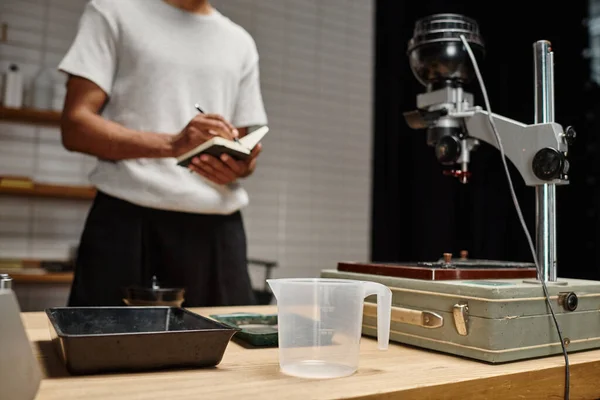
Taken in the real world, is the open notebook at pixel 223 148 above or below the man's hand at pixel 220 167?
above

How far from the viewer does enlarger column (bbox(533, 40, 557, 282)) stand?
1.01 m

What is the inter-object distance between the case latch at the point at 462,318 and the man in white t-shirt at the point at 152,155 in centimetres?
76

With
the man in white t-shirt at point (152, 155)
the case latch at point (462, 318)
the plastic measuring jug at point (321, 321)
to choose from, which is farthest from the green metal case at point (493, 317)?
the man in white t-shirt at point (152, 155)

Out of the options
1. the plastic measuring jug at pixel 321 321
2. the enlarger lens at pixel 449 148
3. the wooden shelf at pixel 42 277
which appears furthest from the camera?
the wooden shelf at pixel 42 277

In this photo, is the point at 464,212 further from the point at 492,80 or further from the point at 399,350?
the point at 399,350

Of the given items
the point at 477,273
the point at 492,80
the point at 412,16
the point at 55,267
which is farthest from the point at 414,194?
the point at 477,273

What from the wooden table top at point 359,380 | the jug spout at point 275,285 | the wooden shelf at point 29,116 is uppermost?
the wooden shelf at point 29,116

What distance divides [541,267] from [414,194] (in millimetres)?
2503

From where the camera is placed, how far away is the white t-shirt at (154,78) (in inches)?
60.2

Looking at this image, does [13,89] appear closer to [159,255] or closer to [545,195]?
[159,255]

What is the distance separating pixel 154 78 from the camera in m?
1.60

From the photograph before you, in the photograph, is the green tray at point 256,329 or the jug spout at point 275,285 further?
the green tray at point 256,329

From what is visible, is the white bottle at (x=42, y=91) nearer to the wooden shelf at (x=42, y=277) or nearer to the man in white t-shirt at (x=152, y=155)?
the wooden shelf at (x=42, y=277)

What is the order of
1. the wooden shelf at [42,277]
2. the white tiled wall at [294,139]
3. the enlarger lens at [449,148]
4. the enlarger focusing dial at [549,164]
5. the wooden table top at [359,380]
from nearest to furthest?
the wooden table top at [359,380]
the enlarger focusing dial at [549,164]
the enlarger lens at [449,148]
the wooden shelf at [42,277]
the white tiled wall at [294,139]
